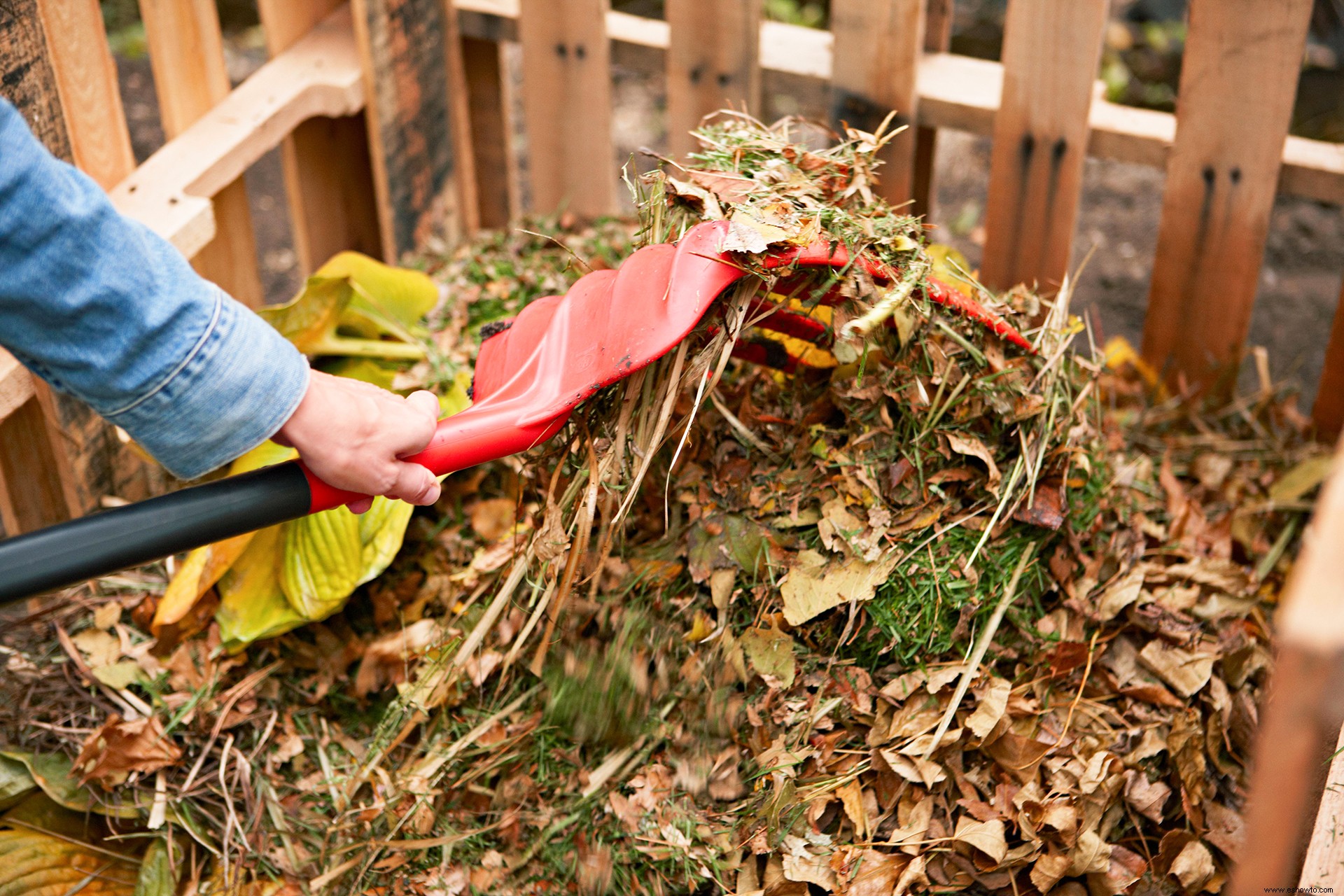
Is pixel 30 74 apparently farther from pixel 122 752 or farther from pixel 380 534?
pixel 122 752

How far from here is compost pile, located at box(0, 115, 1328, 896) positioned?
63.0 inches

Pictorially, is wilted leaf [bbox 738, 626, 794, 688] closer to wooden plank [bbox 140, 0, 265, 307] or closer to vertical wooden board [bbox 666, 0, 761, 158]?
vertical wooden board [bbox 666, 0, 761, 158]

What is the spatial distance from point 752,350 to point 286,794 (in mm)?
1033

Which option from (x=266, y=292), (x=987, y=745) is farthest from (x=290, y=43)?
(x=987, y=745)

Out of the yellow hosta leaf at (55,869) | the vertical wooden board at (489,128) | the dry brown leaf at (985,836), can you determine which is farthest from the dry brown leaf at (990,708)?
the vertical wooden board at (489,128)

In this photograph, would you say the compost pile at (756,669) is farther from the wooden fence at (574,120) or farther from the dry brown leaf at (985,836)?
the wooden fence at (574,120)

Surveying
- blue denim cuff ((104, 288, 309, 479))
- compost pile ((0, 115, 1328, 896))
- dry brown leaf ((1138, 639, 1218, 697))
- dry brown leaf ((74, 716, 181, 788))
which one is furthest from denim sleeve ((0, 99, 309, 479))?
dry brown leaf ((1138, 639, 1218, 697))

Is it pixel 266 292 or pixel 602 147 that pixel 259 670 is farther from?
pixel 266 292

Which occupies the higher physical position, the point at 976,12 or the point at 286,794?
the point at 976,12

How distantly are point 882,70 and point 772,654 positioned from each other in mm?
1296

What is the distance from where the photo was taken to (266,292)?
3312 mm

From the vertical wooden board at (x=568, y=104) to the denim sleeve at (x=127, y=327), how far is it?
1451mm

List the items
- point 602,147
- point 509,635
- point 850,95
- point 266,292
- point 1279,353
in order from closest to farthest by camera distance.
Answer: point 509,635, point 850,95, point 602,147, point 1279,353, point 266,292

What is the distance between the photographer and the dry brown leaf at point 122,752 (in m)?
1.79
